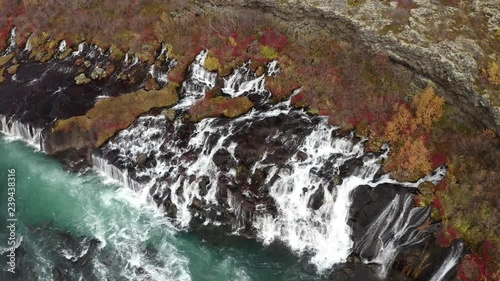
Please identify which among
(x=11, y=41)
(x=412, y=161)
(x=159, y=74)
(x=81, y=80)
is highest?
A: (x=412, y=161)

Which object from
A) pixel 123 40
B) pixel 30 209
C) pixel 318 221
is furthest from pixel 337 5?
pixel 30 209

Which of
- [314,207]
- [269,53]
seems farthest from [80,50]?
[314,207]

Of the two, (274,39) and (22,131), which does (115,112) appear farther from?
→ (274,39)

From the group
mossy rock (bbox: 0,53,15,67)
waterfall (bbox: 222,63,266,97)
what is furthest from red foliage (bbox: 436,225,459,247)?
mossy rock (bbox: 0,53,15,67)

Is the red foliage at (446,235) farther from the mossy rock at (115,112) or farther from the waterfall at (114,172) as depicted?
the mossy rock at (115,112)

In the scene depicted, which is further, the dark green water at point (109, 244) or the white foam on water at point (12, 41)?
the white foam on water at point (12, 41)

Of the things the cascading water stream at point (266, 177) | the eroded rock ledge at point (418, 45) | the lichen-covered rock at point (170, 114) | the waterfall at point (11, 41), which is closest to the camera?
the eroded rock ledge at point (418, 45)

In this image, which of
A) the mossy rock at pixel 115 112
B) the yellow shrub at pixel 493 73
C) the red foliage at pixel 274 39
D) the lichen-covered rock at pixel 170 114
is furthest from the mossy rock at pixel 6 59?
the yellow shrub at pixel 493 73
